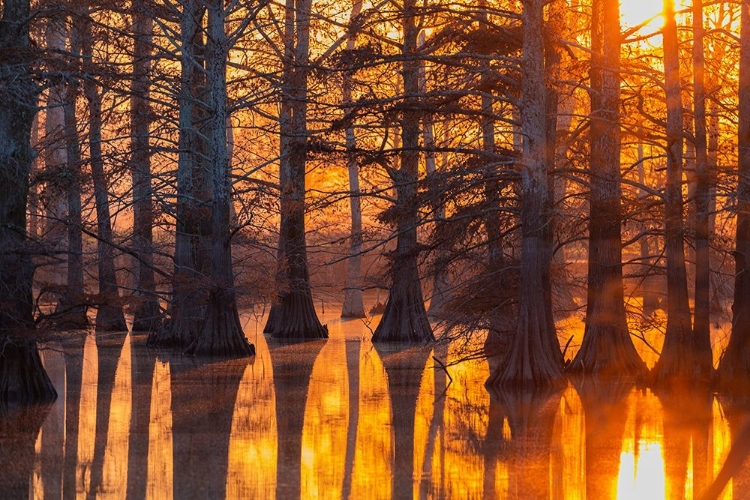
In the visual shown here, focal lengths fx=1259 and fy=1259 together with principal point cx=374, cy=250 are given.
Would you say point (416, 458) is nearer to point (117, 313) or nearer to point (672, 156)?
point (672, 156)

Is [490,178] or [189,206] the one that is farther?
[189,206]

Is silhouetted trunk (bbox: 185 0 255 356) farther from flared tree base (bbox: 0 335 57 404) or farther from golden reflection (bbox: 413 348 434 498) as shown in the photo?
flared tree base (bbox: 0 335 57 404)

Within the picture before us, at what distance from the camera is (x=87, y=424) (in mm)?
12930

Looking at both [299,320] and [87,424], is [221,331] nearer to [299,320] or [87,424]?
[299,320]

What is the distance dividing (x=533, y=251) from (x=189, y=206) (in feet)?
29.3

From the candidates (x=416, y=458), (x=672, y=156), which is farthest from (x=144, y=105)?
(x=416, y=458)

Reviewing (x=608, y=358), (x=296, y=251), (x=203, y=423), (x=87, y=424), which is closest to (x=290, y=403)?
(x=203, y=423)

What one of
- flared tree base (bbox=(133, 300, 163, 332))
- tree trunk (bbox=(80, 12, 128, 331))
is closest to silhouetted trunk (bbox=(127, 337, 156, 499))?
tree trunk (bbox=(80, 12, 128, 331))

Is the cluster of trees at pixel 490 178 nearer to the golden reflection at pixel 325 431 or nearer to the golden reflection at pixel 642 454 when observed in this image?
the golden reflection at pixel 325 431

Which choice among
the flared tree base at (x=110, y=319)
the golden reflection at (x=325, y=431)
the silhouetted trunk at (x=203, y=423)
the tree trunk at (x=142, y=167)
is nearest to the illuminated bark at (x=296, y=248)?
the tree trunk at (x=142, y=167)

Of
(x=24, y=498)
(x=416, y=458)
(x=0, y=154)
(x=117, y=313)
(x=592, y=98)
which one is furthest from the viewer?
(x=117, y=313)

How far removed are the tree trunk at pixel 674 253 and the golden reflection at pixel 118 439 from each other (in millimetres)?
6749

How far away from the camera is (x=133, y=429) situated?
41.2 ft

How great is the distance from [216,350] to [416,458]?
34.7 feet
